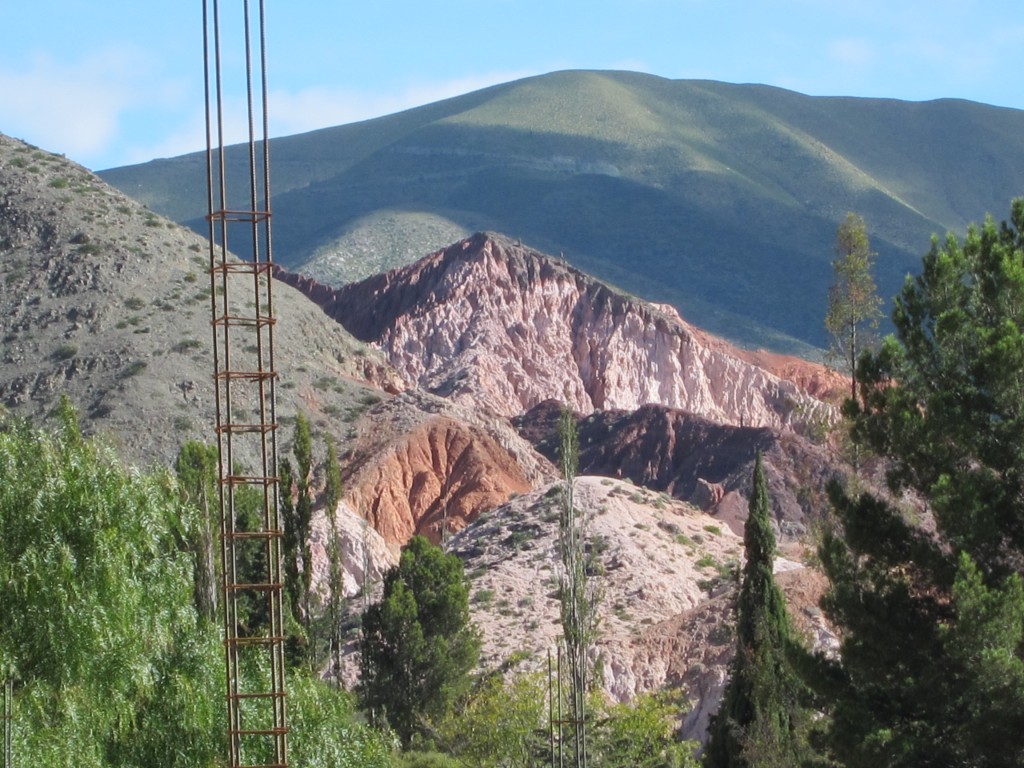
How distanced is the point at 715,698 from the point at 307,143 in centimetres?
15449

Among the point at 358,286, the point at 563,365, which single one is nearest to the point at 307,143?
the point at 358,286

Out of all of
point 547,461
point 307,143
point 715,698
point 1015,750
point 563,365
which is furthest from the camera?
point 307,143

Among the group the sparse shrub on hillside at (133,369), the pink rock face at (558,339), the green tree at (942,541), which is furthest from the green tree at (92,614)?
the pink rock face at (558,339)

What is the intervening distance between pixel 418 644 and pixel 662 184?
11528 centimetres

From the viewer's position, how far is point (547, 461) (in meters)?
92.2

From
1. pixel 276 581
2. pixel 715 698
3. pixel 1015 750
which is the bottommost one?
pixel 715 698

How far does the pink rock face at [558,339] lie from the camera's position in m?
115

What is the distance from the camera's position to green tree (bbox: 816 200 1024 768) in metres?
20.5

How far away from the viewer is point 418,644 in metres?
46.4

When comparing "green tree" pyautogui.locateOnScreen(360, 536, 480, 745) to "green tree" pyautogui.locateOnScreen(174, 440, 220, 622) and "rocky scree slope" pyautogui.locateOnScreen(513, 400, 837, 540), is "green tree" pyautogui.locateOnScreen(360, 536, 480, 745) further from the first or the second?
"rocky scree slope" pyautogui.locateOnScreen(513, 400, 837, 540)

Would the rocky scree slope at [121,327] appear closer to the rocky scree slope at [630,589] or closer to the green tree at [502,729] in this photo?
the rocky scree slope at [630,589]

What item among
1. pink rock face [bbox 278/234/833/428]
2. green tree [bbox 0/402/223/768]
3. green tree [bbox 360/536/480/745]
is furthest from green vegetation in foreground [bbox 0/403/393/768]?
pink rock face [bbox 278/234/833/428]

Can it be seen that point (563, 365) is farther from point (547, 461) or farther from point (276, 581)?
point (276, 581)

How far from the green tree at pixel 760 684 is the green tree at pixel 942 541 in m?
4.38
